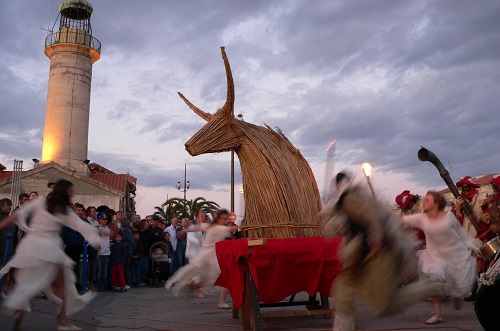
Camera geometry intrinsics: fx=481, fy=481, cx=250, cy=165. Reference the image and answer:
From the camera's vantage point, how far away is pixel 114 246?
1143 cm

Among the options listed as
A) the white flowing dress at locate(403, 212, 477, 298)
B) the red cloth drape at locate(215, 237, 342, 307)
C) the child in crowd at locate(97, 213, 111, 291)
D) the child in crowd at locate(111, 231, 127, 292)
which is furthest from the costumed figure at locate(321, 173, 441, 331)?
the child in crowd at locate(111, 231, 127, 292)

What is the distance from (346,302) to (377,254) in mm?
450

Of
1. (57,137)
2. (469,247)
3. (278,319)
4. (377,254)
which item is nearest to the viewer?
(377,254)

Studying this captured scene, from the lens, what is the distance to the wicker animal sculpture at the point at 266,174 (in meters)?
5.41

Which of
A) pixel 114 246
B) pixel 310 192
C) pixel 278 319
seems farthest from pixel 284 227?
pixel 114 246

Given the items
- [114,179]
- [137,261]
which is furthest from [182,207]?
[137,261]

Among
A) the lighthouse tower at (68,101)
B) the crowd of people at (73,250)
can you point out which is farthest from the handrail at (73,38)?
the crowd of people at (73,250)

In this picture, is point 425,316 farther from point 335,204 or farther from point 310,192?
point 335,204

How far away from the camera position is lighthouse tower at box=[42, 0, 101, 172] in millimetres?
31172

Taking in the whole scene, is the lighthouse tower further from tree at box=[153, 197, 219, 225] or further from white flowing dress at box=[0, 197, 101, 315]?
white flowing dress at box=[0, 197, 101, 315]

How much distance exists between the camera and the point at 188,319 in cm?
672

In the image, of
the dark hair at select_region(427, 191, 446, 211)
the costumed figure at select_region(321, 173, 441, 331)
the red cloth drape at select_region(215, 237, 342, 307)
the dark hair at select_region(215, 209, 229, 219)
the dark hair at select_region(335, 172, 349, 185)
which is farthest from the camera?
the dark hair at select_region(215, 209, 229, 219)

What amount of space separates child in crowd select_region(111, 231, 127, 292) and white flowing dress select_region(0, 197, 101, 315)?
239 inches

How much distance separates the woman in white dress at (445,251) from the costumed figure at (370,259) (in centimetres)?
229
